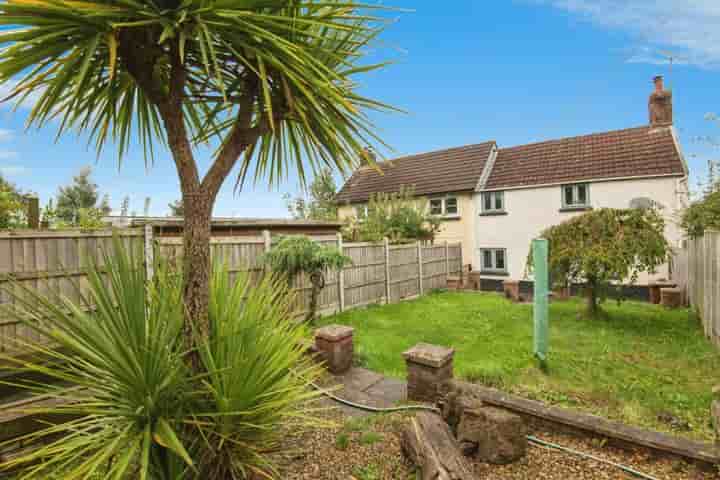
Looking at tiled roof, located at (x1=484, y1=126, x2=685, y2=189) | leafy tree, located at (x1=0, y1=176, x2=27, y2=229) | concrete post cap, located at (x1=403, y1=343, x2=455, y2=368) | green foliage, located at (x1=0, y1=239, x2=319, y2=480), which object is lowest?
concrete post cap, located at (x1=403, y1=343, x2=455, y2=368)

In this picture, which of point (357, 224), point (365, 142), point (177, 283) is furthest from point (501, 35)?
point (177, 283)

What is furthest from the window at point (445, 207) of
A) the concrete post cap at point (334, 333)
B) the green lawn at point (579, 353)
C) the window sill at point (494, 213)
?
the concrete post cap at point (334, 333)

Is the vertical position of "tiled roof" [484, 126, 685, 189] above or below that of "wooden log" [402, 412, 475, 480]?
above

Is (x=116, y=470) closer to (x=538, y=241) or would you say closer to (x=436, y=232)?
(x=538, y=241)

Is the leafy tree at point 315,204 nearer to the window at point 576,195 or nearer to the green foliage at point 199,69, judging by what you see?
the window at point 576,195

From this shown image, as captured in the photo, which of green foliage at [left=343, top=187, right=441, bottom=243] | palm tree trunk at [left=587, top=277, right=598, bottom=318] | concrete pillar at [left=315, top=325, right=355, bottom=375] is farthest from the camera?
green foliage at [left=343, top=187, right=441, bottom=243]

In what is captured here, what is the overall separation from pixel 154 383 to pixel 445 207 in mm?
16092

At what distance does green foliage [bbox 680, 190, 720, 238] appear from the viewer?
6797 millimetres

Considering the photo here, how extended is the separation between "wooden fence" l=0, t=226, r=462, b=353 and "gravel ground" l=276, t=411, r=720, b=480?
1508 millimetres

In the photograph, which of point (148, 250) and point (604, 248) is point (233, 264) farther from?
point (604, 248)

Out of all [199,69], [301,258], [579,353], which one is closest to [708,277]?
[579,353]

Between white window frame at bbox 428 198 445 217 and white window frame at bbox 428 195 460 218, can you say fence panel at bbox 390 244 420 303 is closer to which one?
white window frame at bbox 428 195 460 218

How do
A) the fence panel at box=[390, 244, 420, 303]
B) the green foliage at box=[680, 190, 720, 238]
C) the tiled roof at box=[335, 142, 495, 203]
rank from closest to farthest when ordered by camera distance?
the green foliage at box=[680, 190, 720, 238], the fence panel at box=[390, 244, 420, 303], the tiled roof at box=[335, 142, 495, 203]

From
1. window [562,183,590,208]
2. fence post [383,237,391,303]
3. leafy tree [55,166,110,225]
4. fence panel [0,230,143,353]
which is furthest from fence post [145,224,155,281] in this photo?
leafy tree [55,166,110,225]
